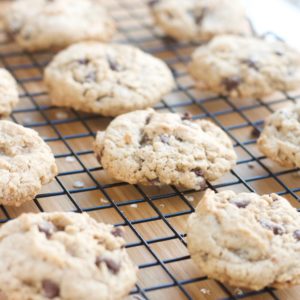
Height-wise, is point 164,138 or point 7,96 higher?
point 164,138

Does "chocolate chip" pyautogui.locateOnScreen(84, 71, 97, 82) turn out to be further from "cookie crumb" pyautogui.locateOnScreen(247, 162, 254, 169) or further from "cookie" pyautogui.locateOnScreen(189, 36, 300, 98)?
"cookie crumb" pyautogui.locateOnScreen(247, 162, 254, 169)

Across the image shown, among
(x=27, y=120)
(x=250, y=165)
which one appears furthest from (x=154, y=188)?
(x=27, y=120)

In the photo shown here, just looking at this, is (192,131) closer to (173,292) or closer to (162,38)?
(173,292)

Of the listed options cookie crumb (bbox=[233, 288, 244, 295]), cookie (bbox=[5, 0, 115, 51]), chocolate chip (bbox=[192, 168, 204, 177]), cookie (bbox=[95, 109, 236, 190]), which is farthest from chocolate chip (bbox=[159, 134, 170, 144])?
cookie (bbox=[5, 0, 115, 51])

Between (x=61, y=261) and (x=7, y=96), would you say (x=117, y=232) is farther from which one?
(x=7, y=96)

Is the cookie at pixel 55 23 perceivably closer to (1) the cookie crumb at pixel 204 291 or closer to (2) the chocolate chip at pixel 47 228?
(2) the chocolate chip at pixel 47 228

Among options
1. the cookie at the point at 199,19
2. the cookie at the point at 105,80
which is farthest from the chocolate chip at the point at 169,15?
the cookie at the point at 105,80
